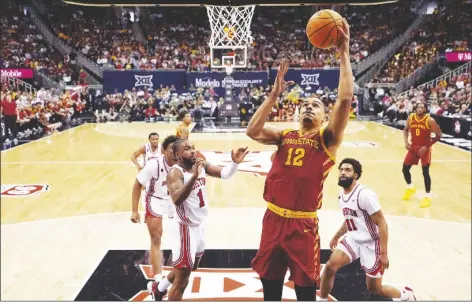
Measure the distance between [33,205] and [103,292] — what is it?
347 centimetres

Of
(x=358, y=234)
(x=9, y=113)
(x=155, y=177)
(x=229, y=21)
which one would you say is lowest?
(x=358, y=234)

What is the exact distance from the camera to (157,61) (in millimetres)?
23703

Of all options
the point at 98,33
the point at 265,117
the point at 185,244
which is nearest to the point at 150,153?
the point at 185,244

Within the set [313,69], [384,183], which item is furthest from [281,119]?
[384,183]

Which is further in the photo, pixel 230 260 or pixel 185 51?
pixel 185 51

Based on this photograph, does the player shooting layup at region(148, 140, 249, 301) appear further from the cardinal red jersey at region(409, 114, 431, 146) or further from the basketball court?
the cardinal red jersey at region(409, 114, 431, 146)

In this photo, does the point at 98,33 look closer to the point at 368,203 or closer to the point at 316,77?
the point at 316,77

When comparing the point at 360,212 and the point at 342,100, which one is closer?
the point at 342,100

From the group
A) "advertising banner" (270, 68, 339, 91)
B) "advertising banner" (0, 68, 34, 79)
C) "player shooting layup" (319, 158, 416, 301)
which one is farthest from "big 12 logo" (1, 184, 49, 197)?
"advertising banner" (0, 68, 34, 79)

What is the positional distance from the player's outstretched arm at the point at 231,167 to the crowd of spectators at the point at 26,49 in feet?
67.9

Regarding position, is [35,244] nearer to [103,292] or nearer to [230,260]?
[103,292]

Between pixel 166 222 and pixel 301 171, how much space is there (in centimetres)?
382

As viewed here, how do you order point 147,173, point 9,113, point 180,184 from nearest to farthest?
point 180,184 < point 147,173 < point 9,113

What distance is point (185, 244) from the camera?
3492mm
